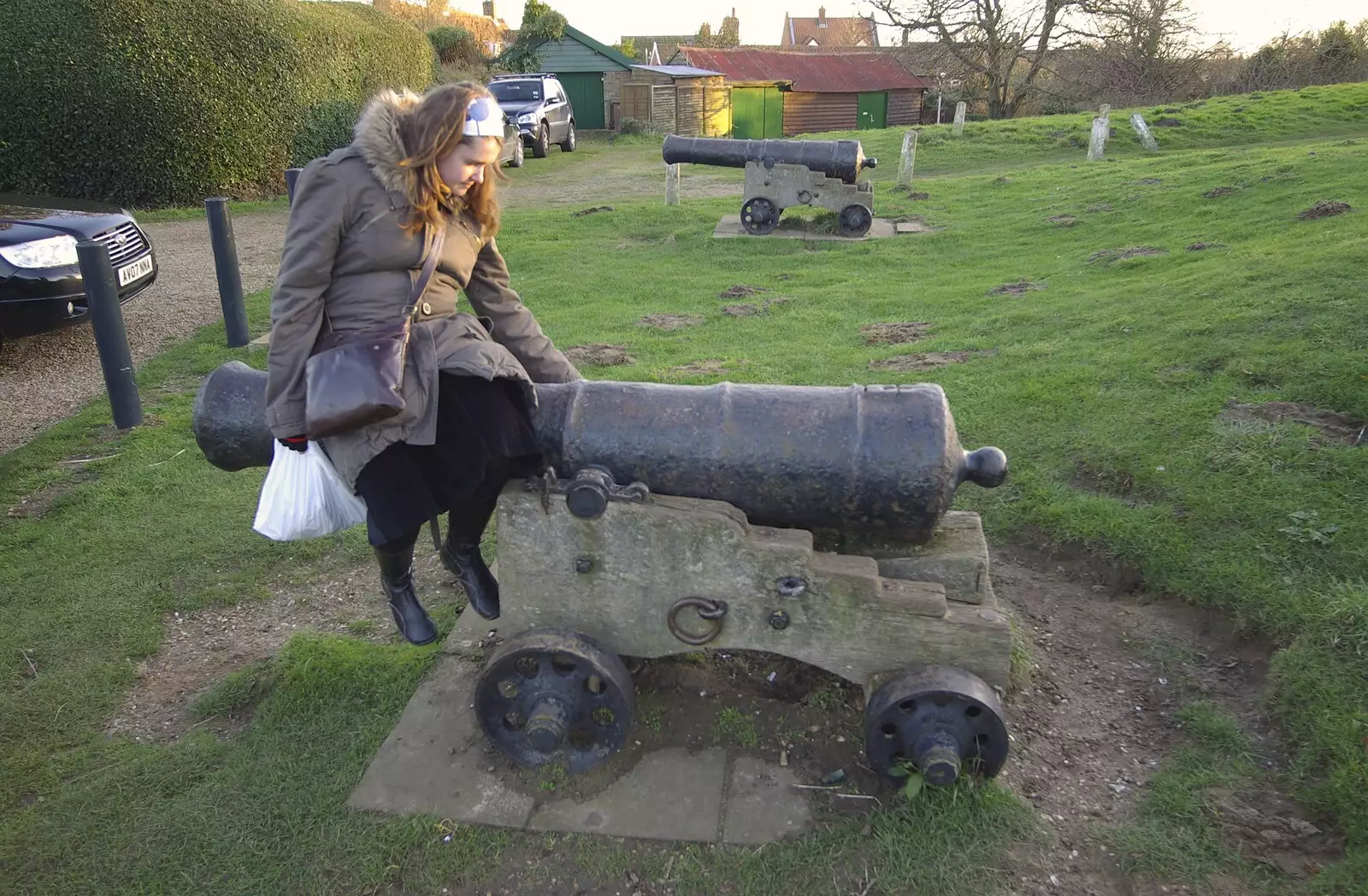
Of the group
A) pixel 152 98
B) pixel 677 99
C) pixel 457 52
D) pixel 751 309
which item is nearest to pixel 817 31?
pixel 677 99

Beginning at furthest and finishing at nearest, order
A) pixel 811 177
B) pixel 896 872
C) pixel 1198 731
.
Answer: pixel 811 177 < pixel 1198 731 < pixel 896 872

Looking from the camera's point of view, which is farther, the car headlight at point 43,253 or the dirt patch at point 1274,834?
the car headlight at point 43,253

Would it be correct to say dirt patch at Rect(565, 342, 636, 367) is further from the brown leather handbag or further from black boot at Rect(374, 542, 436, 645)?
the brown leather handbag

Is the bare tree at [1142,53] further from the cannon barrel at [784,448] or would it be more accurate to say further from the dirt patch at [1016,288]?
the cannon barrel at [784,448]

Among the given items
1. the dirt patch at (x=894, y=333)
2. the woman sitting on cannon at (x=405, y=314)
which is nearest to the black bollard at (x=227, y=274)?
the dirt patch at (x=894, y=333)

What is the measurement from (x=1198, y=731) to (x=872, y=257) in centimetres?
858

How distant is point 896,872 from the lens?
252cm

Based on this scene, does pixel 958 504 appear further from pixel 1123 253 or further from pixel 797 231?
pixel 797 231

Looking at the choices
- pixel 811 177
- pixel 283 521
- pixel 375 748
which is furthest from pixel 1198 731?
Result: pixel 811 177

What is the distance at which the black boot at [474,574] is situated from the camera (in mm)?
3229

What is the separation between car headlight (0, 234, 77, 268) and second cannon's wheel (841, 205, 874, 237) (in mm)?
8433

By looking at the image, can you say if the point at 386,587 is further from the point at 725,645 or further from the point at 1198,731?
the point at 1198,731

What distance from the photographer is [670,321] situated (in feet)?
27.7

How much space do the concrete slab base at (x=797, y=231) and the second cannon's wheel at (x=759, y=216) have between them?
3.9 inches
